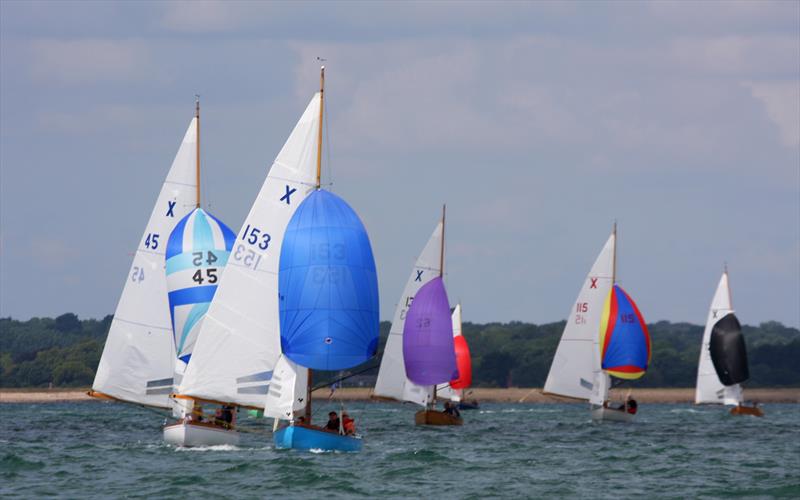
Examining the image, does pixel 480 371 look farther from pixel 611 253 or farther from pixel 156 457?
pixel 156 457

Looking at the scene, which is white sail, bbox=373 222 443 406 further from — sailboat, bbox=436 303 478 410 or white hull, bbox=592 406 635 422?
sailboat, bbox=436 303 478 410

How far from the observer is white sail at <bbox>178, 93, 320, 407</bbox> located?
48750mm

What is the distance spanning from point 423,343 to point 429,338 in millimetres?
470

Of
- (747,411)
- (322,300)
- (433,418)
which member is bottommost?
(433,418)

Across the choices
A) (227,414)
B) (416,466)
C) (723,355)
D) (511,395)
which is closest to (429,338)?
(227,414)

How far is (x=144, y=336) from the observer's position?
56750mm

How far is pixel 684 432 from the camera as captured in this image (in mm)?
78688

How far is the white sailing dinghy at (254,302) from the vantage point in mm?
48750

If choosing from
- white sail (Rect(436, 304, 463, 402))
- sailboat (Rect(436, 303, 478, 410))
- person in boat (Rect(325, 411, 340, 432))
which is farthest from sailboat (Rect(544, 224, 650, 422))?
person in boat (Rect(325, 411, 340, 432))

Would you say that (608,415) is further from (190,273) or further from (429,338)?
(190,273)

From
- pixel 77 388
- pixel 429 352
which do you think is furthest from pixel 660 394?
pixel 429 352

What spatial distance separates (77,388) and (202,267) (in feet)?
427

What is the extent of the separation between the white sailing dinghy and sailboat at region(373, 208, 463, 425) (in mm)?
26957

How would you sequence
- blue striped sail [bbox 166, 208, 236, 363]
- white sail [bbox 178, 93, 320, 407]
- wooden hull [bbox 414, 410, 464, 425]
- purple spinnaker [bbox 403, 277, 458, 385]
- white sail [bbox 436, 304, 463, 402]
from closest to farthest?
white sail [bbox 178, 93, 320, 407] → blue striped sail [bbox 166, 208, 236, 363] → purple spinnaker [bbox 403, 277, 458, 385] → wooden hull [bbox 414, 410, 464, 425] → white sail [bbox 436, 304, 463, 402]
